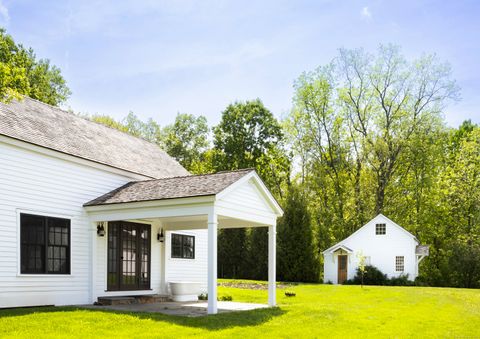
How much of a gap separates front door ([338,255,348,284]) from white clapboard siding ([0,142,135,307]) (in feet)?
77.8

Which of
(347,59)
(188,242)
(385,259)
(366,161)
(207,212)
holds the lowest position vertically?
(385,259)

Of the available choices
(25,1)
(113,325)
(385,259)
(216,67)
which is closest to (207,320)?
(113,325)

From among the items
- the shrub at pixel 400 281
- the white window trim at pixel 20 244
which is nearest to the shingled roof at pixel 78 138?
the white window trim at pixel 20 244

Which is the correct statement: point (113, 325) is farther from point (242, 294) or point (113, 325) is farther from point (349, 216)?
point (349, 216)

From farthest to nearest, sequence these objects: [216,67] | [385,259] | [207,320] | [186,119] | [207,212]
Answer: [186,119] < [385,259] < [216,67] < [207,212] < [207,320]

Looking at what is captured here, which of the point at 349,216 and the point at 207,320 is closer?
the point at 207,320

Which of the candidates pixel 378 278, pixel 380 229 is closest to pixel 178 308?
pixel 378 278

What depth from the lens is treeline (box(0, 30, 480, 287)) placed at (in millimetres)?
40188

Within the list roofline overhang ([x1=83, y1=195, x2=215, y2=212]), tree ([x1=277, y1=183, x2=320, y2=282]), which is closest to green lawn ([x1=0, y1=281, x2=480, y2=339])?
roofline overhang ([x1=83, y1=195, x2=215, y2=212])

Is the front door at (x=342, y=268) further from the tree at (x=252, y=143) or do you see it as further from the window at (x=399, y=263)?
the tree at (x=252, y=143)

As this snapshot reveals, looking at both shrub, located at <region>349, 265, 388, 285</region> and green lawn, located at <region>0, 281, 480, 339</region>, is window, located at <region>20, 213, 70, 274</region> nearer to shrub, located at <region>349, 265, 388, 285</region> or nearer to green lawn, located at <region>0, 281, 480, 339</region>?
green lawn, located at <region>0, 281, 480, 339</region>

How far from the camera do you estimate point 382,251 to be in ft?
Result: 119

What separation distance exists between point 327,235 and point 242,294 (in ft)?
76.3

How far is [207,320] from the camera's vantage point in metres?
12.2
